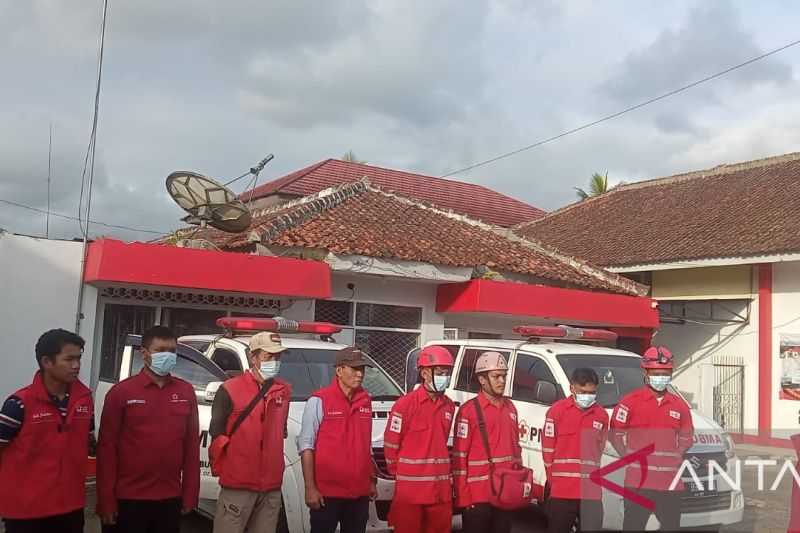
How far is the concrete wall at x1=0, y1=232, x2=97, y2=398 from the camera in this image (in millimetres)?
10688

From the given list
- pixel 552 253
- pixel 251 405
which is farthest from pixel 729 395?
pixel 251 405

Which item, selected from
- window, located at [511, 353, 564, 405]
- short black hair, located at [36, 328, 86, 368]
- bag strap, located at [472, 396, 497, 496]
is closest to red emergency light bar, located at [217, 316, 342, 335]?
window, located at [511, 353, 564, 405]

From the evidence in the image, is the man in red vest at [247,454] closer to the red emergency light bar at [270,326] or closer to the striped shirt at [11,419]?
the striped shirt at [11,419]

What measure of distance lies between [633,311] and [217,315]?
26.2ft

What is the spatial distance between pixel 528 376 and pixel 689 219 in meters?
13.8

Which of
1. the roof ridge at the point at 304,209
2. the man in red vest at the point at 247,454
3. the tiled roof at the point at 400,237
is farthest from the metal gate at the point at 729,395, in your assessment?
the man in red vest at the point at 247,454

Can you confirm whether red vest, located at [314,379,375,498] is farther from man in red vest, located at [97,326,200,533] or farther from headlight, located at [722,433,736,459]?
headlight, located at [722,433,736,459]

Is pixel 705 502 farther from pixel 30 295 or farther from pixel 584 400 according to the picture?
pixel 30 295

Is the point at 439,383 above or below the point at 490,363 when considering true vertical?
below

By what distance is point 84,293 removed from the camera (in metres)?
11.2

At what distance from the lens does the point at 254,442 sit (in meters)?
4.54

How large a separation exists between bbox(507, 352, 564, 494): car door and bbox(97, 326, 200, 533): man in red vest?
3.93 metres

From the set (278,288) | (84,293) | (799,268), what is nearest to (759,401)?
(799,268)

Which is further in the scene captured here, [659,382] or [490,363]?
[659,382]
